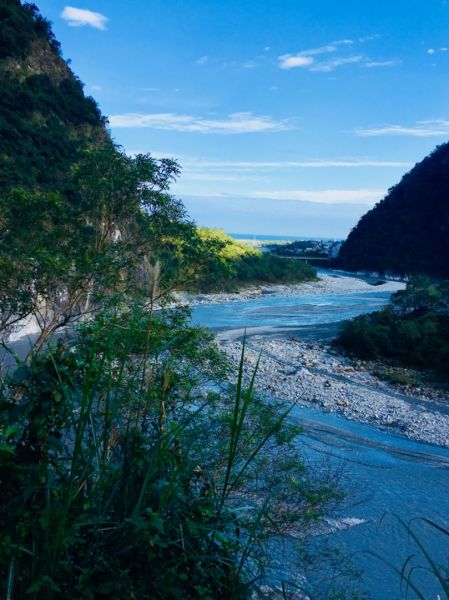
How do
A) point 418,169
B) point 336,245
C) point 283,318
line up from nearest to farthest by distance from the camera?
point 283,318 → point 418,169 → point 336,245

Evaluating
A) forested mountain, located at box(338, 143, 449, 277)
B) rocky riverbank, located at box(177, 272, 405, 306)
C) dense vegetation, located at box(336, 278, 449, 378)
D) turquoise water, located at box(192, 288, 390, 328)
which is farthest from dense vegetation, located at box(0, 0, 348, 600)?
forested mountain, located at box(338, 143, 449, 277)

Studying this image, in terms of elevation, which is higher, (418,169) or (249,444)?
(418,169)

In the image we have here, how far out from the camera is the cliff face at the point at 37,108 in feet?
55.7

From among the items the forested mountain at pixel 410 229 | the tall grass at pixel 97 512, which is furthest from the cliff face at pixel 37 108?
the forested mountain at pixel 410 229

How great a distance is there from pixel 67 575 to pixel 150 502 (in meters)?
0.24

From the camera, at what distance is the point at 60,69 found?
76.2 feet

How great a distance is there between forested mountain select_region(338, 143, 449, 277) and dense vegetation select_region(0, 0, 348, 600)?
32.9 m

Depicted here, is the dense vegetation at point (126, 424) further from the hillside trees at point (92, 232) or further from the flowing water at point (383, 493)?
the flowing water at point (383, 493)

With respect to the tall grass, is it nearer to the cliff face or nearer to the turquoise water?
the cliff face

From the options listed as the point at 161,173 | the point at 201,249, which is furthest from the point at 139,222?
the point at 201,249

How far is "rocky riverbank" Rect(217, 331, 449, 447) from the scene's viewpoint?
391 inches

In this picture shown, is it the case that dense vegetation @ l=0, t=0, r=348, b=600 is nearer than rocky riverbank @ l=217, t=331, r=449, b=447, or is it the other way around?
dense vegetation @ l=0, t=0, r=348, b=600

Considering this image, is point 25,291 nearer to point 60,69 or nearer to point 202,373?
point 202,373

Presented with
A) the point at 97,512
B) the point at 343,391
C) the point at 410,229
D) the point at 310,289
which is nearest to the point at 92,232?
the point at 97,512
